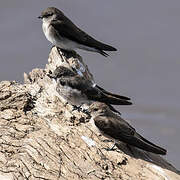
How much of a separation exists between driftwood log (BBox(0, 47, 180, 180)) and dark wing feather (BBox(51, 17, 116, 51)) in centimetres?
251

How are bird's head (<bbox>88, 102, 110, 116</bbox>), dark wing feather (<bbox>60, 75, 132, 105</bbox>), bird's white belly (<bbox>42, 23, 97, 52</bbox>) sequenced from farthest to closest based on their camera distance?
bird's white belly (<bbox>42, 23, 97, 52</bbox>), dark wing feather (<bbox>60, 75, 132, 105</bbox>), bird's head (<bbox>88, 102, 110, 116</bbox>)

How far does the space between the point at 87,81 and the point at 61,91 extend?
631 millimetres

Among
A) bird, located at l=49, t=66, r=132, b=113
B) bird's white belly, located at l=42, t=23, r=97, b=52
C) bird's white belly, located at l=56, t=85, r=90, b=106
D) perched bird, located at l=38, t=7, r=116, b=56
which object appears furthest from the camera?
perched bird, located at l=38, t=7, r=116, b=56

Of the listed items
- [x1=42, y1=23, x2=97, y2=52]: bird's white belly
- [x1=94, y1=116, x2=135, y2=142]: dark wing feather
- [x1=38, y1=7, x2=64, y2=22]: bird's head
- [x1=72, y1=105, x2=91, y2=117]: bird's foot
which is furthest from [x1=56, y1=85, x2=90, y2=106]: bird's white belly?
[x1=38, y1=7, x2=64, y2=22]: bird's head

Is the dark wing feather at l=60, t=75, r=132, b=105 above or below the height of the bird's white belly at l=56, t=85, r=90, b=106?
above

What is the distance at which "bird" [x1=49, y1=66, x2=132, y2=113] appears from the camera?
908 centimetres

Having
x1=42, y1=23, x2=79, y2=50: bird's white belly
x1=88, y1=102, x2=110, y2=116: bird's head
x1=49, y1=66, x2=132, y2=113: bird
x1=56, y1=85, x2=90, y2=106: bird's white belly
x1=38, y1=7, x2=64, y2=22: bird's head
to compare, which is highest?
x1=38, y1=7, x2=64, y2=22: bird's head

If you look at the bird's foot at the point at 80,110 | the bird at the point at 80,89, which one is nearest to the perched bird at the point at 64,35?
the bird at the point at 80,89

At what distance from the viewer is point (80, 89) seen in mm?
9172

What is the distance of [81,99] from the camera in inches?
363

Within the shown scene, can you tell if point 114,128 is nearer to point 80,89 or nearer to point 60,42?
point 80,89

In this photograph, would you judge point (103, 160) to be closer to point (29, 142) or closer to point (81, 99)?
point (29, 142)

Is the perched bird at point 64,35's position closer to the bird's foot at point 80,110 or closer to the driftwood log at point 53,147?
the driftwood log at point 53,147

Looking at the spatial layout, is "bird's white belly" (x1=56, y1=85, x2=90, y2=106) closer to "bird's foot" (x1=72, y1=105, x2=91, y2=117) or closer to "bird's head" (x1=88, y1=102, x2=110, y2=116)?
"bird's foot" (x1=72, y1=105, x2=91, y2=117)
